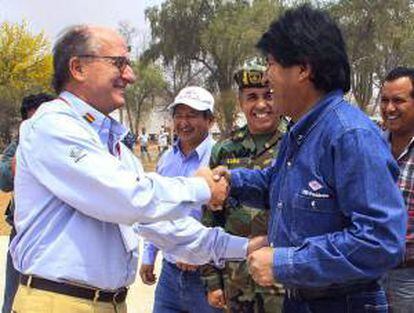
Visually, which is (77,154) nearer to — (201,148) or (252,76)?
(252,76)

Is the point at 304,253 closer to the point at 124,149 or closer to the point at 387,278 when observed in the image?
the point at 124,149

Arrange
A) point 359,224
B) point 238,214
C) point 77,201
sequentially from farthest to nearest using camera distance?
point 238,214 < point 77,201 < point 359,224

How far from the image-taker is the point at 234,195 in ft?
9.57

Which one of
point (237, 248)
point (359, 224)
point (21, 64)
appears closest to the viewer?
point (359, 224)

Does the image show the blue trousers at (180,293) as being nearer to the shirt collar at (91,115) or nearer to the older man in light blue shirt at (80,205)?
the older man in light blue shirt at (80,205)

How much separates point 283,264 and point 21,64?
4165cm

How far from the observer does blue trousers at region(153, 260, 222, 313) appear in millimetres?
4039

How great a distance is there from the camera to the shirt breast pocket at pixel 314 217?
90.4 inches

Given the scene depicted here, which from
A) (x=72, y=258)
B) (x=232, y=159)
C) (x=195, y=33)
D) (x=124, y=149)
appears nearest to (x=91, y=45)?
(x=124, y=149)

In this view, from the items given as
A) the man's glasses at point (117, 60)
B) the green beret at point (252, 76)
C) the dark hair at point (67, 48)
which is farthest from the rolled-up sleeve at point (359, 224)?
the green beret at point (252, 76)

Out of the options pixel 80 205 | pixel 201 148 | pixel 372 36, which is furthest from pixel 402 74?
pixel 372 36

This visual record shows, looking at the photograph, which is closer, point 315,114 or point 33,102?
point 315,114

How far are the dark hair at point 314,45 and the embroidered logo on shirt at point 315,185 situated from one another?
1.15 feet

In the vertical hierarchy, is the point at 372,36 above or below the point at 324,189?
above
